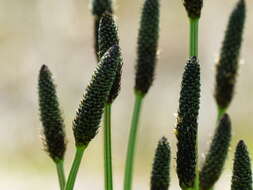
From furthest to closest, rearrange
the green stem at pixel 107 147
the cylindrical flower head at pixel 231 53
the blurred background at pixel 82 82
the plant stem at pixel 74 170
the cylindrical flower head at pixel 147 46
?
the blurred background at pixel 82 82
the cylindrical flower head at pixel 231 53
the cylindrical flower head at pixel 147 46
the green stem at pixel 107 147
the plant stem at pixel 74 170

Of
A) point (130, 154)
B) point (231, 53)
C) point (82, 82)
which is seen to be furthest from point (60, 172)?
point (82, 82)

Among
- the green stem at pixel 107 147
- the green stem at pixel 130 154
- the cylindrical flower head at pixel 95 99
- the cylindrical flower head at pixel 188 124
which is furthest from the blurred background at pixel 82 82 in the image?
the cylindrical flower head at pixel 95 99

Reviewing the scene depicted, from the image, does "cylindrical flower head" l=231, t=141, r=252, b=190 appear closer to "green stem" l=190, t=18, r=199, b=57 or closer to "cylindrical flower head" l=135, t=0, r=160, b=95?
"green stem" l=190, t=18, r=199, b=57

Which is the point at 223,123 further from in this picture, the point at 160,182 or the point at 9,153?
the point at 9,153

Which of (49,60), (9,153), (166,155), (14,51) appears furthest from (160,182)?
(14,51)

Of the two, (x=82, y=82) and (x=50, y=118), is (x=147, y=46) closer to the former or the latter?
(x=50, y=118)

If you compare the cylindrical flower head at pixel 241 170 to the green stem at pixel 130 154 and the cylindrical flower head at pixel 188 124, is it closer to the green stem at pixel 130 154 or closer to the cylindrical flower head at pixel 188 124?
the cylindrical flower head at pixel 188 124

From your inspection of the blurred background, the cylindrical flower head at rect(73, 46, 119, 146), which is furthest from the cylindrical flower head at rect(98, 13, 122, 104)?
the blurred background
